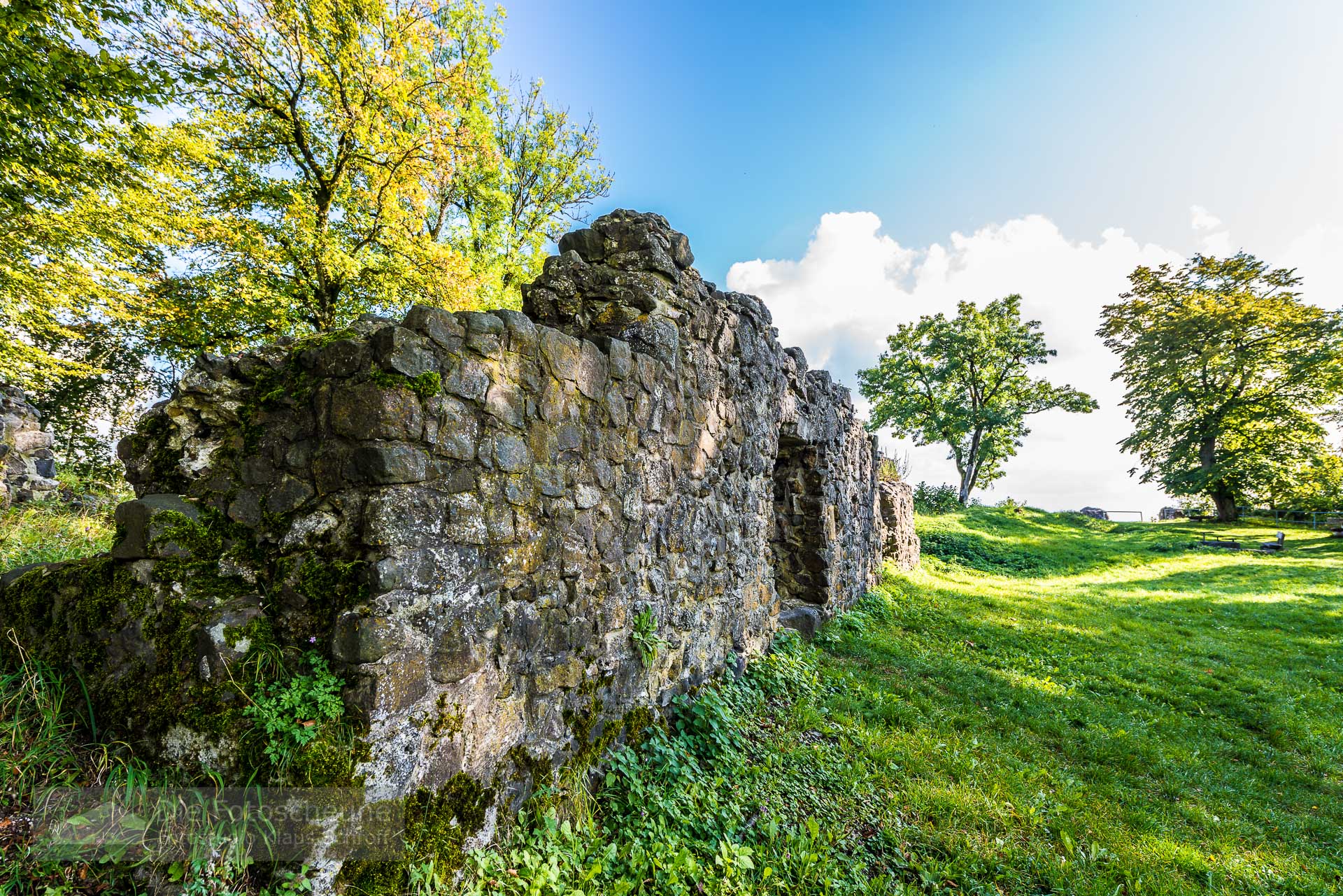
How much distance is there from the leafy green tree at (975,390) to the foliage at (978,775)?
17927mm

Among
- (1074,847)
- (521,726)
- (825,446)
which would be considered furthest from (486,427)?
(825,446)

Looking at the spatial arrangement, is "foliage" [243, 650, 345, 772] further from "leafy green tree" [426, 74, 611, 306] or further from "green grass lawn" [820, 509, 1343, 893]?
"leafy green tree" [426, 74, 611, 306]

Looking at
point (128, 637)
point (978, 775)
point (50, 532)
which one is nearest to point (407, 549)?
point (128, 637)

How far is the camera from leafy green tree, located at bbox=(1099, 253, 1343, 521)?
831 inches

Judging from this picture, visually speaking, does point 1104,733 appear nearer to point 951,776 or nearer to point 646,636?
point 951,776

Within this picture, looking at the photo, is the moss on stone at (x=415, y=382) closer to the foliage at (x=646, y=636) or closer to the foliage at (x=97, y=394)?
the foliage at (x=646, y=636)

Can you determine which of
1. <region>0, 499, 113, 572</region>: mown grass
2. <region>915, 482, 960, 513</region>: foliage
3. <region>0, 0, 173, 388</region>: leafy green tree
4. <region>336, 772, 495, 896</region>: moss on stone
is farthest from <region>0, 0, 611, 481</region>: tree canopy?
<region>915, 482, 960, 513</region>: foliage

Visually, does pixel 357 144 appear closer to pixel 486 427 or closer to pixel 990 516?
pixel 486 427

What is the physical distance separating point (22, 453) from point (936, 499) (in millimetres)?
26651

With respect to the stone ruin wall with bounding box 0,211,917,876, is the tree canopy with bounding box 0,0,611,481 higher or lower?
higher

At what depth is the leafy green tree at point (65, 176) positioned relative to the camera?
6.86m

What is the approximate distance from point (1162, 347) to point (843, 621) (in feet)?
86.3

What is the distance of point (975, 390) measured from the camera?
2659 cm

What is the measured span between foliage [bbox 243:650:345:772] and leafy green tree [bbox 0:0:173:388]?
957 centimetres
